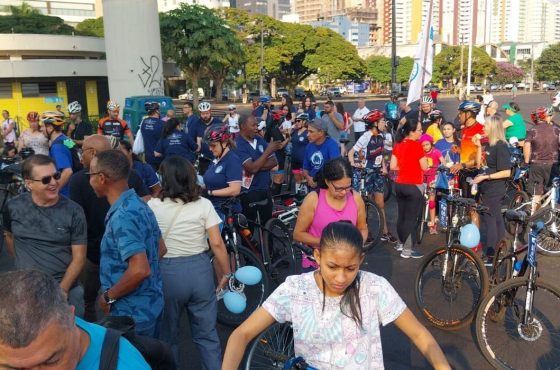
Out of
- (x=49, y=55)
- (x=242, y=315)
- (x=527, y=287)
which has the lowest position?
(x=242, y=315)

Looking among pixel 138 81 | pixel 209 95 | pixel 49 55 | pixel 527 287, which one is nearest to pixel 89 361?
pixel 527 287

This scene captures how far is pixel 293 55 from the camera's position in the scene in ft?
196

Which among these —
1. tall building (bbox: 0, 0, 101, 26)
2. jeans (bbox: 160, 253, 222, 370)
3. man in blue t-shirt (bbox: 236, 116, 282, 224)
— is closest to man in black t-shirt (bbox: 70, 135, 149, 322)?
jeans (bbox: 160, 253, 222, 370)

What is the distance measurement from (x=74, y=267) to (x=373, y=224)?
5203mm

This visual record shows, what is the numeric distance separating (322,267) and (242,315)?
3.23 m

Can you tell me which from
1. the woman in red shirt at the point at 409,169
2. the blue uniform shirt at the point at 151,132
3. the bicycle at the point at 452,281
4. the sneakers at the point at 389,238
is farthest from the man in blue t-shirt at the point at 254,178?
the blue uniform shirt at the point at 151,132

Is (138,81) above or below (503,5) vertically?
below

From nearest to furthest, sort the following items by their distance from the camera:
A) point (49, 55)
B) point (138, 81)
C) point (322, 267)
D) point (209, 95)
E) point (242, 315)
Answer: point (322, 267) → point (242, 315) → point (138, 81) → point (49, 55) → point (209, 95)

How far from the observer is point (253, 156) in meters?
6.60

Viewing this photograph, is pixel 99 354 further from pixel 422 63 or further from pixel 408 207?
pixel 422 63

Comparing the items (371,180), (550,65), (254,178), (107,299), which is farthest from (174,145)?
(550,65)

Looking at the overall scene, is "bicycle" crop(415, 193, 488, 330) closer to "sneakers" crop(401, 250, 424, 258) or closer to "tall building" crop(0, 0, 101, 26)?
"sneakers" crop(401, 250, 424, 258)

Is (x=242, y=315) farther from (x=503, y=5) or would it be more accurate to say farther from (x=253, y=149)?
(x=503, y=5)

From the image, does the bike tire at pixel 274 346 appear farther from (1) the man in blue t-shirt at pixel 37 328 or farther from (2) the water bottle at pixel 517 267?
(2) the water bottle at pixel 517 267
